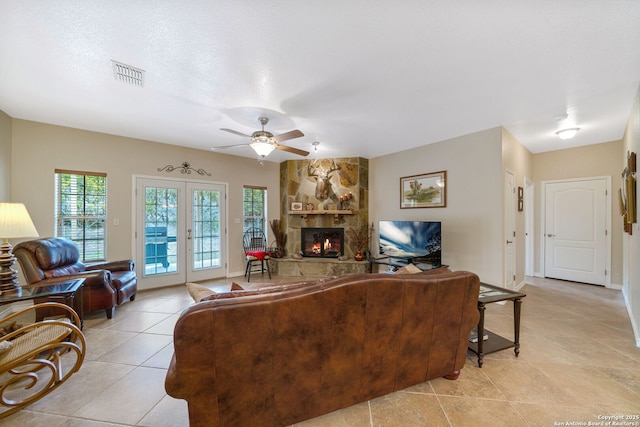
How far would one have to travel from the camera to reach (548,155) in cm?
507

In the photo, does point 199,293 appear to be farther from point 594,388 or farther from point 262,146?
point 594,388

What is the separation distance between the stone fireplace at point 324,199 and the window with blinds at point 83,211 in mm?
3222

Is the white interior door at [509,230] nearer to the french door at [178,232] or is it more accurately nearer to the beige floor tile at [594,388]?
the beige floor tile at [594,388]

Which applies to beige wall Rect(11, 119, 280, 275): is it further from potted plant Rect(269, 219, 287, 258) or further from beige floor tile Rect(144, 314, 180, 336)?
beige floor tile Rect(144, 314, 180, 336)

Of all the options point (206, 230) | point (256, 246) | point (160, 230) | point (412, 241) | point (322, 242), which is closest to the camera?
point (412, 241)

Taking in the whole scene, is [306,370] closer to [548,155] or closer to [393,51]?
[393,51]

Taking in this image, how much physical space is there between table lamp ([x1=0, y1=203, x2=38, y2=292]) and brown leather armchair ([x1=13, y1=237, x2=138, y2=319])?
1.40 feet

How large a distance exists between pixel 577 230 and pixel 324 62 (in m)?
5.75

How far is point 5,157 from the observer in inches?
130

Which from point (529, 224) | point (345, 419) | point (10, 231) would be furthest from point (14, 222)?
point (529, 224)

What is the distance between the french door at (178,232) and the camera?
442 centimetres

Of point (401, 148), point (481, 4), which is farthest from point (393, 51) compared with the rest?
point (401, 148)

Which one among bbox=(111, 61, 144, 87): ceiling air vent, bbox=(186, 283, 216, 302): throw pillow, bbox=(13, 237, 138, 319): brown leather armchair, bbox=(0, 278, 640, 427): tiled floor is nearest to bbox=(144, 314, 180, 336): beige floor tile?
bbox=(0, 278, 640, 427): tiled floor

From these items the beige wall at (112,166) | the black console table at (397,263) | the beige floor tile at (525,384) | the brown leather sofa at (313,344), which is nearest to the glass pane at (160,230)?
the beige wall at (112,166)
